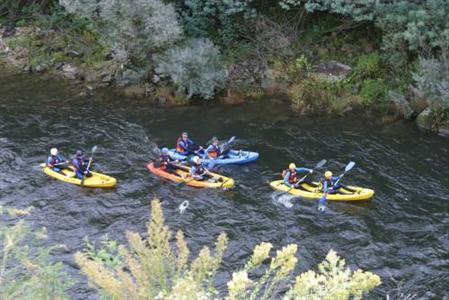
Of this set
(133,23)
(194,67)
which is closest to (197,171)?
(194,67)

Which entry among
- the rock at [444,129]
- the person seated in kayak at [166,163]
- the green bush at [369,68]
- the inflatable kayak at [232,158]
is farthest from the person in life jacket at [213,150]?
the rock at [444,129]

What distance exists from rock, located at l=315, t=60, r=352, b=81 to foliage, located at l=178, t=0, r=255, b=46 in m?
3.64

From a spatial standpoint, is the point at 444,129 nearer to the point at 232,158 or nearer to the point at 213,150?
the point at 232,158

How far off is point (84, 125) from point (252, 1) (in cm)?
898

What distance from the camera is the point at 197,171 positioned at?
55.6ft

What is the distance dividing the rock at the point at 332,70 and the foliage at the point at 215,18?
11.9 ft

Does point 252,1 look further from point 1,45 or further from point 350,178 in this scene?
point 1,45

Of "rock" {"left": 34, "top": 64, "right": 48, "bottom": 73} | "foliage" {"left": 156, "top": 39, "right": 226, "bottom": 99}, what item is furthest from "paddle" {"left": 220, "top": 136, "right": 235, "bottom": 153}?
"rock" {"left": 34, "top": 64, "right": 48, "bottom": 73}

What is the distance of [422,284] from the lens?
12.4 m

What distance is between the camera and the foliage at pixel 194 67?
20844 millimetres

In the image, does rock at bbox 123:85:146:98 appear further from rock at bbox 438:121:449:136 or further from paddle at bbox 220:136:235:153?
rock at bbox 438:121:449:136

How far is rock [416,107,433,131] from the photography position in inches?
771

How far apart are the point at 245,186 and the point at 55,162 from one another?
6.08m

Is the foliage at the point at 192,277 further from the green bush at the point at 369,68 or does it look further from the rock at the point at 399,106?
the green bush at the point at 369,68
